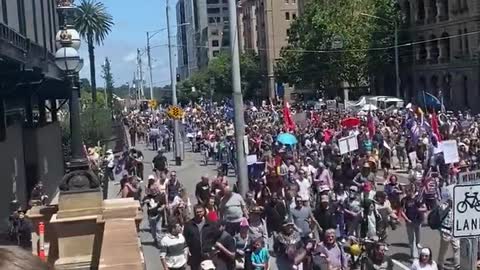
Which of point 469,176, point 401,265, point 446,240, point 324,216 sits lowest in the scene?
point 401,265

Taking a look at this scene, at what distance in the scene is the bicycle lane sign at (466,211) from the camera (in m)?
7.68

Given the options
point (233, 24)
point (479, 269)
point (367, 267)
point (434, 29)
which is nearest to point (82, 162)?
point (367, 267)

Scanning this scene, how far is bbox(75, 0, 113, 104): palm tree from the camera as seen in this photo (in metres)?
84.2

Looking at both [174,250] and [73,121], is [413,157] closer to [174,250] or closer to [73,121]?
[174,250]

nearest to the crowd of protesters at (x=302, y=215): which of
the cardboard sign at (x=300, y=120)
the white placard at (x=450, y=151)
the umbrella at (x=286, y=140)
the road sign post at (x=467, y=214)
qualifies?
the white placard at (x=450, y=151)

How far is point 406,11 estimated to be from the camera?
79938 mm

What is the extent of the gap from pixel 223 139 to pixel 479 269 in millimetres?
27300

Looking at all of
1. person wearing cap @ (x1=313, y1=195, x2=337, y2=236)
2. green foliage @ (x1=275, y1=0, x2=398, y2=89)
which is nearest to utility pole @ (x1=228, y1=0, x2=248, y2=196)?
person wearing cap @ (x1=313, y1=195, x2=337, y2=236)

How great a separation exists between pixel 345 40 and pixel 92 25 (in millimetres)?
24782

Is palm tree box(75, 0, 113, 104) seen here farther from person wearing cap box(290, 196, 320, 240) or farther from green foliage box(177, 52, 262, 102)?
person wearing cap box(290, 196, 320, 240)

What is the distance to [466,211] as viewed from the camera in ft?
25.5

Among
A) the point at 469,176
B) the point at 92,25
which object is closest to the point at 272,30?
the point at 92,25

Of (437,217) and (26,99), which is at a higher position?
(26,99)

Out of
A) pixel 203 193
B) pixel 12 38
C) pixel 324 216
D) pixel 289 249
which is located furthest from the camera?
pixel 12 38
